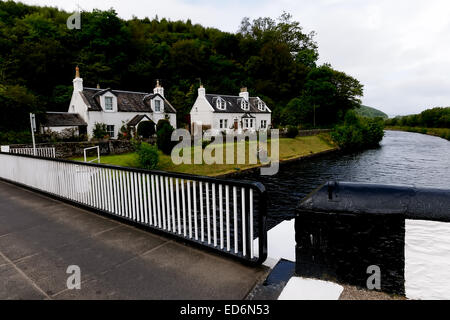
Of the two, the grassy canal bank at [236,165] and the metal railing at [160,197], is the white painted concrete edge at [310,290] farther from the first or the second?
the grassy canal bank at [236,165]

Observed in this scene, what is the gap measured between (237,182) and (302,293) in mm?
1546

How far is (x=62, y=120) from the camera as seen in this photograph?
29.2m

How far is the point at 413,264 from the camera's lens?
2.62 m

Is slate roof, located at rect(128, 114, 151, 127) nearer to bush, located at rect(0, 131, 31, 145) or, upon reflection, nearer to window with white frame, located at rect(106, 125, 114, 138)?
window with white frame, located at rect(106, 125, 114, 138)

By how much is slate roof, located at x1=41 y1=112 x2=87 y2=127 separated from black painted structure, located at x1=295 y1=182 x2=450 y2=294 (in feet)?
104

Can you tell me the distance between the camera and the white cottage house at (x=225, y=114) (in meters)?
40.5

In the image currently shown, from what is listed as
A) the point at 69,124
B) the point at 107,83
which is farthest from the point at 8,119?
the point at 107,83

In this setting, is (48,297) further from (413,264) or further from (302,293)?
(413,264)

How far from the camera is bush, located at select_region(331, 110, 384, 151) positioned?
45719 mm

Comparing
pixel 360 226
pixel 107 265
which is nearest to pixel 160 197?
pixel 107 265

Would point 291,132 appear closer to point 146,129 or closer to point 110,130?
point 146,129

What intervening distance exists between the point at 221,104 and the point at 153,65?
96.7 feet

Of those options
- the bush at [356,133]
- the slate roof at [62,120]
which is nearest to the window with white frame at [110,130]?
the slate roof at [62,120]
